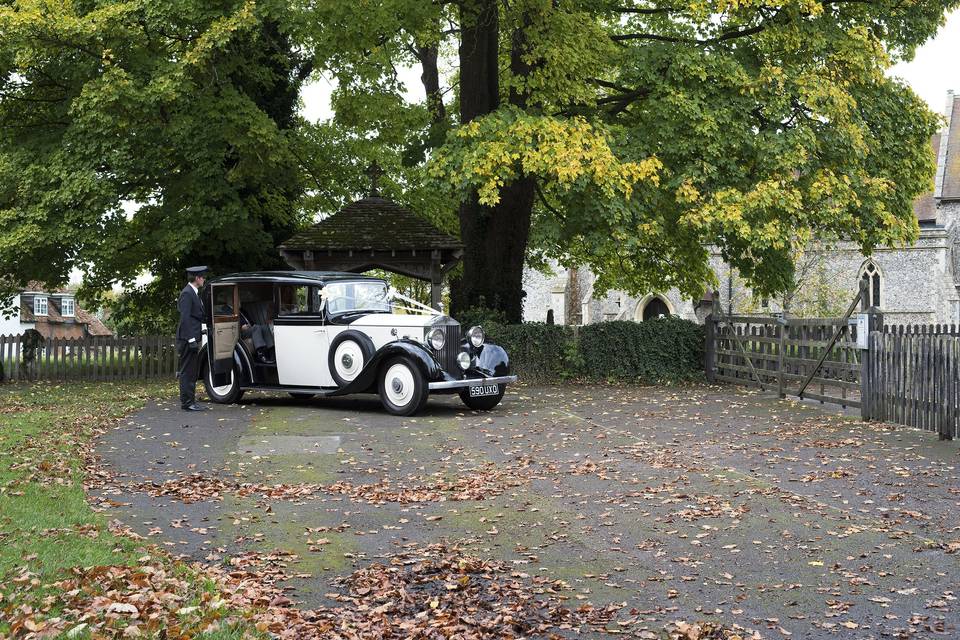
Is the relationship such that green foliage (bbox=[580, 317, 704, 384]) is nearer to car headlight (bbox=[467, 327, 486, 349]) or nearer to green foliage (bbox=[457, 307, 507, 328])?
green foliage (bbox=[457, 307, 507, 328])

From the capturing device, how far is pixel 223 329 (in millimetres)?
16172

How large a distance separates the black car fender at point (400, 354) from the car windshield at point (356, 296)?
4.06 feet

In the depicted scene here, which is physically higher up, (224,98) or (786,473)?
(224,98)

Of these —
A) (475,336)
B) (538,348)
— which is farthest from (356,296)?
(538,348)

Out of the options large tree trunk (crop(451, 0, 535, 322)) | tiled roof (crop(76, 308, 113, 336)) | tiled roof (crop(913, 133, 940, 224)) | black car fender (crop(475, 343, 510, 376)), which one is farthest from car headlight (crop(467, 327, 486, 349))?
tiled roof (crop(76, 308, 113, 336))

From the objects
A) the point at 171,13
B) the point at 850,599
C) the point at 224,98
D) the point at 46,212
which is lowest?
the point at 850,599

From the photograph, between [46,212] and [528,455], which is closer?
[528,455]

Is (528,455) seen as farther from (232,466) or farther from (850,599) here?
(850,599)

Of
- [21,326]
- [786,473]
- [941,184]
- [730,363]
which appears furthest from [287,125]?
[21,326]

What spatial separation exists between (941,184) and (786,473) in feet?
169

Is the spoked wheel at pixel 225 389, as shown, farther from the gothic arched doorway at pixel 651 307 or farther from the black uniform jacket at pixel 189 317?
the gothic arched doorway at pixel 651 307

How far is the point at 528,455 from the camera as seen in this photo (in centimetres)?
1128

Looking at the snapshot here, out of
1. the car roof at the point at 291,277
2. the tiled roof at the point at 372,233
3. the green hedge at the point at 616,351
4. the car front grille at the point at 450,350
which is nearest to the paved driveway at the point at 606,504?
the car front grille at the point at 450,350

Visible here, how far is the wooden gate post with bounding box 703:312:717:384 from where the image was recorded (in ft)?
72.4
